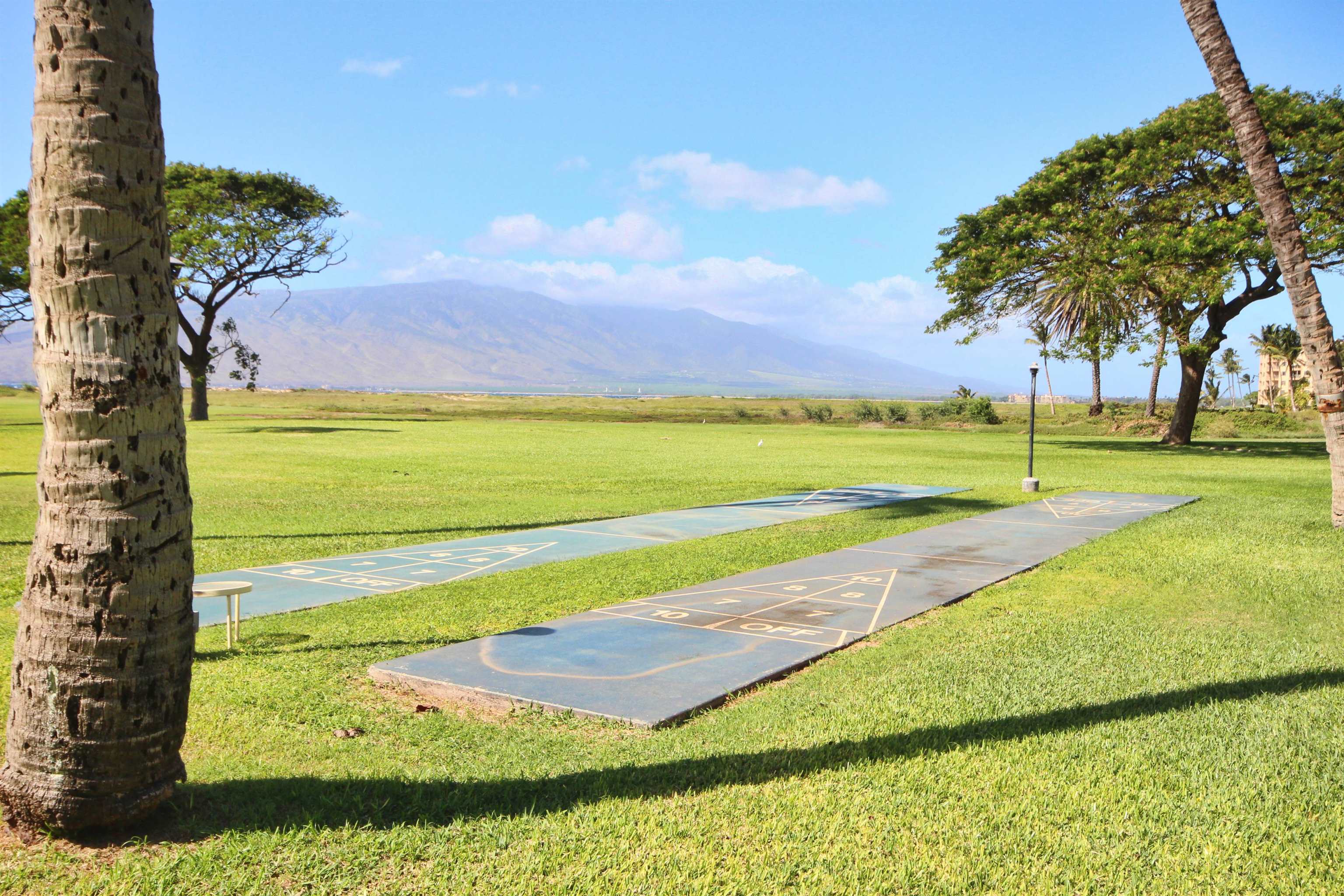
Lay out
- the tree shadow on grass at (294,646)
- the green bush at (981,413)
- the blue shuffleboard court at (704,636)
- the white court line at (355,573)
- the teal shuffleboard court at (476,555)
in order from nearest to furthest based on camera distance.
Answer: the blue shuffleboard court at (704,636) → the tree shadow on grass at (294,646) → the teal shuffleboard court at (476,555) → the white court line at (355,573) → the green bush at (981,413)

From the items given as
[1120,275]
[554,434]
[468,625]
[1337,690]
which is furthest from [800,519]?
[554,434]

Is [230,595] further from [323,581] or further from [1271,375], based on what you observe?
[1271,375]

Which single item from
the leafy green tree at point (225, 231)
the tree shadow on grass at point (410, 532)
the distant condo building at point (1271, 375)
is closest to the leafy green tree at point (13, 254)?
the leafy green tree at point (225, 231)

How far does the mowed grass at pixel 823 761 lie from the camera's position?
3.70m

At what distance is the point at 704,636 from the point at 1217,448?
111 feet

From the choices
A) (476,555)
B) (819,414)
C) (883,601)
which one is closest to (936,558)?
(883,601)

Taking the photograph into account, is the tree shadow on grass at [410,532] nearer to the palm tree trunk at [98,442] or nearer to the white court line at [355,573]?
the white court line at [355,573]

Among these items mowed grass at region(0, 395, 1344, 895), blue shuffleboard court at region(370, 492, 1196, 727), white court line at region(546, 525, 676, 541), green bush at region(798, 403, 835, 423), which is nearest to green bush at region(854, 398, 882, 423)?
green bush at region(798, 403, 835, 423)

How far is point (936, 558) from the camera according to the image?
11.0m

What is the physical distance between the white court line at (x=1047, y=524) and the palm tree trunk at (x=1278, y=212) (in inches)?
115

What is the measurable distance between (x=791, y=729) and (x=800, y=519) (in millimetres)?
9566

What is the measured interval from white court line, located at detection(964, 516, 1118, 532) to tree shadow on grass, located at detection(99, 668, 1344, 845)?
871 cm

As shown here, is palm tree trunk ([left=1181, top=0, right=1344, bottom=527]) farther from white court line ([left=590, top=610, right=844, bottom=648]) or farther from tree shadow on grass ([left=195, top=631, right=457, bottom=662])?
tree shadow on grass ([left=195, top=631, right=457, bottom=662])

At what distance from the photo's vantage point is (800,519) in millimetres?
14672
